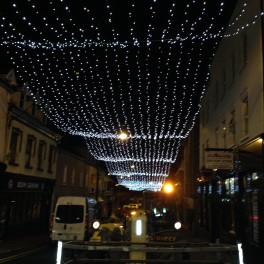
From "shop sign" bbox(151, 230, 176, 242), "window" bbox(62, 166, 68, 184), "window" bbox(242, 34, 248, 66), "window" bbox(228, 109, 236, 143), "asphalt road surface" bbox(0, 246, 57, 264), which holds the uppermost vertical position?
"window" bbox(242, 34, 248, 66)

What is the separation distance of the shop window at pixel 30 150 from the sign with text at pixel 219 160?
1209 cm

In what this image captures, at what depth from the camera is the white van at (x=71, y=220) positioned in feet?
54.6

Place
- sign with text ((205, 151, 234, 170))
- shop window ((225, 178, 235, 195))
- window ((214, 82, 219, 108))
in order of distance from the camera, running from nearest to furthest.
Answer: sign with text ((205, 151, 234, 170))
shop window ((225, 178, 235, 195))
window ((214, 82, 219, 108))

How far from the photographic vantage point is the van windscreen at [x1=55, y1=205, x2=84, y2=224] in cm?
1694

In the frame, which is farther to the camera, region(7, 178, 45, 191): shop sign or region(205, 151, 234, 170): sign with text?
region(7, 178, 45, 191): shop sign

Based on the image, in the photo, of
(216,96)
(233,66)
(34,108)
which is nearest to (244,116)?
(233,66)

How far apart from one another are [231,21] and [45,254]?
1191cm

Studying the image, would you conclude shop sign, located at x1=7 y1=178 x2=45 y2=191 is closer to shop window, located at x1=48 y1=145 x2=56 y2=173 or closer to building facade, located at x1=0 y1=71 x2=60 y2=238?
building facade, located at x1=0 y1=71 x2=60 y2=238

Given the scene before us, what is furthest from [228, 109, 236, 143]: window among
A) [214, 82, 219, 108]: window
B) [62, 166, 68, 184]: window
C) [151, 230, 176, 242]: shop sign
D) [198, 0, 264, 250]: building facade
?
[62, 166, 68, 184]: window

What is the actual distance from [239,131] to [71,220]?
8.07 meters

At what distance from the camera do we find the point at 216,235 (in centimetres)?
1902

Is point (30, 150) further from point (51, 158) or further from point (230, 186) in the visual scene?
point (230, 186)

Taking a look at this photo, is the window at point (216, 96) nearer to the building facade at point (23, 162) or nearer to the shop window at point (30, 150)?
the building facade at point (23, 162)

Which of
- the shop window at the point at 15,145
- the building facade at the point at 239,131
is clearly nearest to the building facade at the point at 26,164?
the shop window at the point at 15,145
